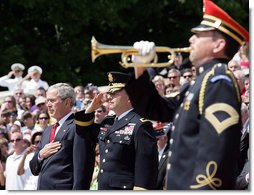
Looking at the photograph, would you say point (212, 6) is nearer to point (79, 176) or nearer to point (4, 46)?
point (79, 176)

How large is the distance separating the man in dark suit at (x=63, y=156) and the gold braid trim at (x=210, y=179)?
2888 millimetres

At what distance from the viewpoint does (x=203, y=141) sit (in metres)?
5.44

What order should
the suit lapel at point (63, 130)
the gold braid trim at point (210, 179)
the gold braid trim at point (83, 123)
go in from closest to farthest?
the gold braid trim at point (210, 179)
the gold braid trim at point (83, 123)
the suit lapel at point (63, 130)

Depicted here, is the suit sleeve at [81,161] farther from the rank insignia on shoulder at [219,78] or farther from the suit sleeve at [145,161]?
the rank insignia on shoulder at [219,78]

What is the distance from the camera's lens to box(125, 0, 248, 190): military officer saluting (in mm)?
5418

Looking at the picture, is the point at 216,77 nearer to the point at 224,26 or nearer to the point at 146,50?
the point at 224,26

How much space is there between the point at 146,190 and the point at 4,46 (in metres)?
17.0

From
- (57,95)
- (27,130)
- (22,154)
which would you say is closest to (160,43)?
(27,130)

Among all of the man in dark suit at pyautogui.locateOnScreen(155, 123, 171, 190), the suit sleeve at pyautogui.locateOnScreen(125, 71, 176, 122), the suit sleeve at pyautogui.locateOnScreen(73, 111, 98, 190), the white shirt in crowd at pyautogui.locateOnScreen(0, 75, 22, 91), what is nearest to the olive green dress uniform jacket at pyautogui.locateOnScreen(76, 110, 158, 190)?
the man in dark suit at pyautogui.locateOnScreen(155, 123, 171, 190)

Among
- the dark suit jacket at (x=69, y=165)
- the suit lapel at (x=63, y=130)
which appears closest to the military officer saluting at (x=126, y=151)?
the dark suit jacket at (x=69, y=165)

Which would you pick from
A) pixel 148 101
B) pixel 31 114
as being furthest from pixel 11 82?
pixel 148 101

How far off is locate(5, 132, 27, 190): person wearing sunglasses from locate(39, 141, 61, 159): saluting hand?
2584 mm

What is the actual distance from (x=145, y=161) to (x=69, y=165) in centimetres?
105

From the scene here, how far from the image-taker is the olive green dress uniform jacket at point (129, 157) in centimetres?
759
